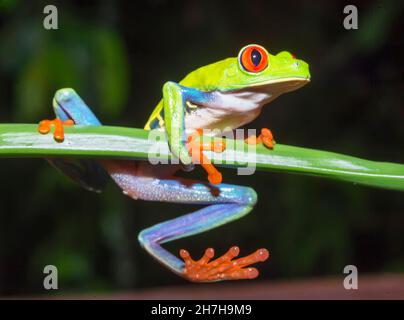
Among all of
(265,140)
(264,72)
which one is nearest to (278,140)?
(264,72)

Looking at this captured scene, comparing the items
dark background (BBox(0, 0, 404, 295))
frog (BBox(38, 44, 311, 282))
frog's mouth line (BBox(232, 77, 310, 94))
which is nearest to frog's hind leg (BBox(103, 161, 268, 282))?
frog (BBox(38, 44, 311, 282))

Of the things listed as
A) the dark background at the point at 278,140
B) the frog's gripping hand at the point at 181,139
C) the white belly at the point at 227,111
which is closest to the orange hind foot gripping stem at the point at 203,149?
the frog's gripping hand at the point at 181,139

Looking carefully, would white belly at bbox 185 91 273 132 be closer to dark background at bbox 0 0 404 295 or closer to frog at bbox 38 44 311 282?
frog at bbox 38 44 311 282

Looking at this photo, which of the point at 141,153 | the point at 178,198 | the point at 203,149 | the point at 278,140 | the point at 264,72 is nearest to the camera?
the point at 141,153

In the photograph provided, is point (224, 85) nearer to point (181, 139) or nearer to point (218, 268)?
point (181, 139)

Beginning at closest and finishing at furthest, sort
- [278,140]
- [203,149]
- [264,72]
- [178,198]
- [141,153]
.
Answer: [141,153] → [203,149] → [264,72] → [178,198] → [278,140]

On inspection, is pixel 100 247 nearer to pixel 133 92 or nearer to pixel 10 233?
pixel 10 233

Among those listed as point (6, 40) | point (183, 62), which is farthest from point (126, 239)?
point (6, 40)
